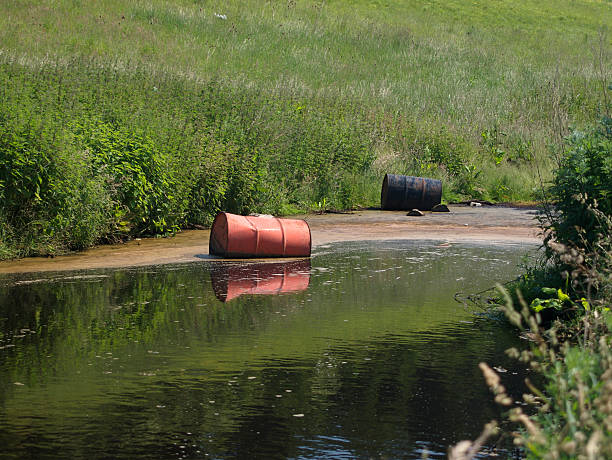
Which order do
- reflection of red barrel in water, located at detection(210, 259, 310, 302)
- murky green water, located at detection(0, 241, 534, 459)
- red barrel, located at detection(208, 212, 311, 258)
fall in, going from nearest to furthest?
murky green water, located at detection(0, 241, 534, 459) < reflection of red barrel in water, located at detection(210, 259, 310, 302) < red barrel, located at detection(208, 212, 311, 258)

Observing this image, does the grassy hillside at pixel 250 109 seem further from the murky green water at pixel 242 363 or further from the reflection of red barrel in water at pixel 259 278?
the reflection of red barrel in water at pixel 259 278

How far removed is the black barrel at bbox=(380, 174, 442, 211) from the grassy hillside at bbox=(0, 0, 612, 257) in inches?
40.8

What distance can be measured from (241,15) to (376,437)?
117ft

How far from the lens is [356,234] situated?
16.0m

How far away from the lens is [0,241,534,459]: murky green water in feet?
17.1

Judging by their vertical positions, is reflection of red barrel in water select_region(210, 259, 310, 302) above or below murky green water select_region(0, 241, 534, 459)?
above

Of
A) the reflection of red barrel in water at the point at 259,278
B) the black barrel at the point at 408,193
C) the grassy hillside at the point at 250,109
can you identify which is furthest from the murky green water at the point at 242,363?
the black barrel at the point at 408,193

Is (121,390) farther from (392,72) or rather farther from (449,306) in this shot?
(392,72)

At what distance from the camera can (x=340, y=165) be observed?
2122 centimetres

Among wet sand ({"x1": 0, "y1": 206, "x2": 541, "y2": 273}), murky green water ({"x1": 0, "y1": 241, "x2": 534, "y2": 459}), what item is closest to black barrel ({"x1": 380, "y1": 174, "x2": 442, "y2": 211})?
wet sand ({"x1": 0, "y1": 206, "x2": 541, "y2": 273})

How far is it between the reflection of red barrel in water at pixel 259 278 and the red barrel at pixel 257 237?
0.32 m

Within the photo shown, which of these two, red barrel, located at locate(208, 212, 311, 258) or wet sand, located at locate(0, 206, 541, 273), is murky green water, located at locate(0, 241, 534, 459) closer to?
wet sand, located at locate(0, 206, 541, 273)

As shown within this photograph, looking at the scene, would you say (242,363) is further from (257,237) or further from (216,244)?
(216,244)

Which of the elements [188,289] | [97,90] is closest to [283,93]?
[97,90]
